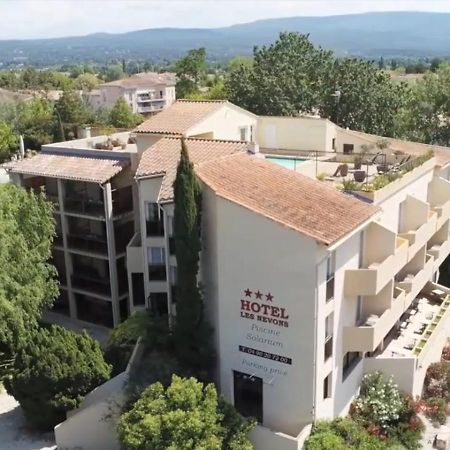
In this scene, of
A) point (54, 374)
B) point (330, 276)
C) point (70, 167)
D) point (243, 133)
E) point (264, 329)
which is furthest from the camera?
point (243, 133)

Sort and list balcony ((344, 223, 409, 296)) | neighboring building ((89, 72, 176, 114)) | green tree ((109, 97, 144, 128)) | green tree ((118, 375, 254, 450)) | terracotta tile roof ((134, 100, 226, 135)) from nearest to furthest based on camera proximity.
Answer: green tree ((118, 375, 254, 450)), balcony ((344, 223, 409, 296)), terracotta tile roof ((134, 100, 226, 135)), green tree ((109, 97, 144, 128)), neighboring building ((89, 72, 176, 114))

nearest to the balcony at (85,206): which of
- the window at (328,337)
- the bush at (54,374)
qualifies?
the bush at (54,374)

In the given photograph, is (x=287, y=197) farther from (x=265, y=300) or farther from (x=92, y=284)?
(x=92, y=284)

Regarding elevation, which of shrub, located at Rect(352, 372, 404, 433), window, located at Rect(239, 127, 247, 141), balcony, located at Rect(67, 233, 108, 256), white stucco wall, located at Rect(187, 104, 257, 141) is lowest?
shrub, located at Rect(352, 372, 404, 433)

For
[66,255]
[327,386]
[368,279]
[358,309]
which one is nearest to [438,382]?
[358,309]

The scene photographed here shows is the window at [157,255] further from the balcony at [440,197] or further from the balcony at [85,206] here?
the balcony at [440,197]

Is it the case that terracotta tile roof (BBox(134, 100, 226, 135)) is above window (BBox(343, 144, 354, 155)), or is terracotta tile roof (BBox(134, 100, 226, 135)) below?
above

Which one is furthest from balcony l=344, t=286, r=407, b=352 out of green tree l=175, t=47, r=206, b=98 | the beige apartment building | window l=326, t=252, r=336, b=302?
green tree l=175, t=47, r=206, b=98

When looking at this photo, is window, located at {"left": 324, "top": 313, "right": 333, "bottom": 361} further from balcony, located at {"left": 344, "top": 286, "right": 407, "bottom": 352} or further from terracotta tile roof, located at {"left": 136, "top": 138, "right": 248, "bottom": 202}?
terracotta tile roof, located at {"left": 136, "top": 138, "right": 248, "bottom": 202}
